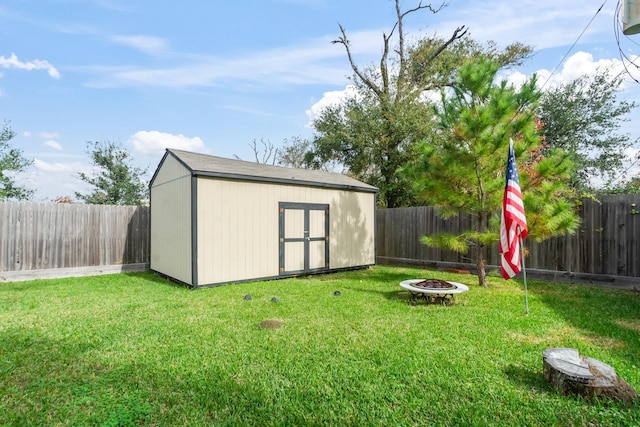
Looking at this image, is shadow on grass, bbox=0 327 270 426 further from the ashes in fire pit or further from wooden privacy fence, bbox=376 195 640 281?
wooden privacy fence, bbox=376 195 640 281

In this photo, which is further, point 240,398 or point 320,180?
point 320,180

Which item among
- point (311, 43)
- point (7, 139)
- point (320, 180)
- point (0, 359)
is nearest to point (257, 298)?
point (0, 359)

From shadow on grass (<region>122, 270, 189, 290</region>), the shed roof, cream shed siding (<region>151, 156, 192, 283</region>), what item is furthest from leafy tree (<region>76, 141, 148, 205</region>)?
the shed roof

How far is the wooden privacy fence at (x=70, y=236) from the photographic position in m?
7.18

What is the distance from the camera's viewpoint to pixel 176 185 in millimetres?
7176

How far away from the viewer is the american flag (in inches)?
178

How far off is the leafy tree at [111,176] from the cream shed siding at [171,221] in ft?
19.2

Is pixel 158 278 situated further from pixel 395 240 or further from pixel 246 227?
pixel 395 240

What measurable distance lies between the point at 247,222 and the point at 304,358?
176 inches

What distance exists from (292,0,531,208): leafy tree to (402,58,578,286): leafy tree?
652cm

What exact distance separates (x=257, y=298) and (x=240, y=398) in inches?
123

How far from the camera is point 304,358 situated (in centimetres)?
300

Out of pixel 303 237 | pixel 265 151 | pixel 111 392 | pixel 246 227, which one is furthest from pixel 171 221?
pixel 265 151

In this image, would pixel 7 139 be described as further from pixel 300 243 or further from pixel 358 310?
pixel 358 310
